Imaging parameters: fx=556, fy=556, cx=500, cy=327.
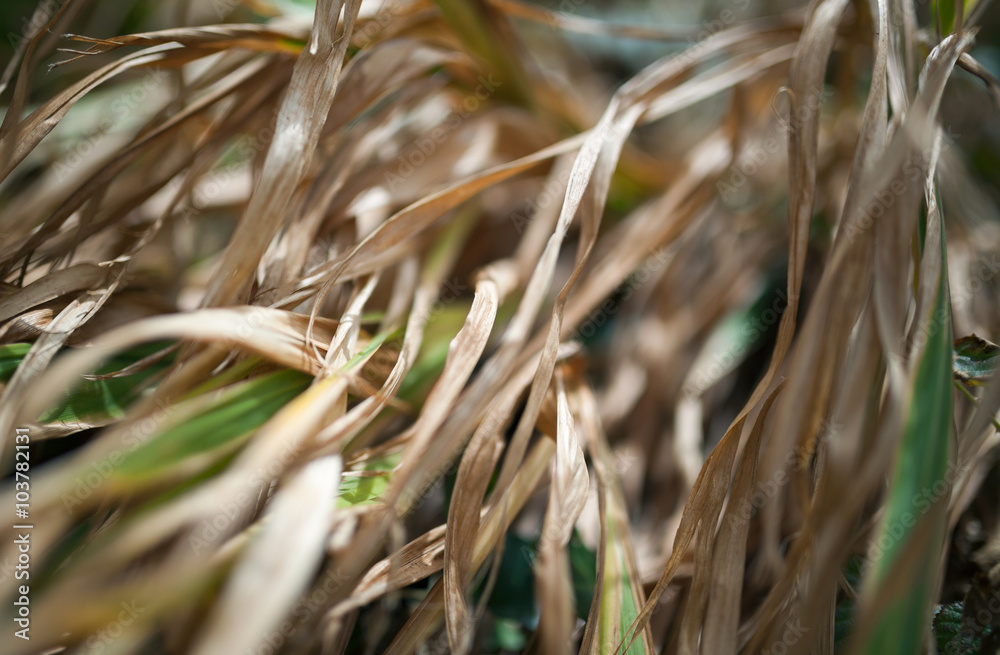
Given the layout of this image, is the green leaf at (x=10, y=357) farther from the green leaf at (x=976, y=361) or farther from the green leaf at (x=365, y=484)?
the green leaf at (x=976, y=361)

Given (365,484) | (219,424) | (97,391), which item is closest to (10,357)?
(97,391)

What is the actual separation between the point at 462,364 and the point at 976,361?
42cm

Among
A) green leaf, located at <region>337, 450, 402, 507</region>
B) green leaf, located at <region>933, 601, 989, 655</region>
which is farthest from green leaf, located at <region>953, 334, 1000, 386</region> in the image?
green leaf, located at <region>337, 450, 402, 507</region>

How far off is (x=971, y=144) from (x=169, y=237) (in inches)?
47.7

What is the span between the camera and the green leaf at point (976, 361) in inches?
17.8

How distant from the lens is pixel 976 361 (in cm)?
46

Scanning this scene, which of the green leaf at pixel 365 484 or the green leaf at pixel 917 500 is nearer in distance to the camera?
the green leaf at pixel 917 500

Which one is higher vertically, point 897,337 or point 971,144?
point 971,144

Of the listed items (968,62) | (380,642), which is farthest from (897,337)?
(380,642)

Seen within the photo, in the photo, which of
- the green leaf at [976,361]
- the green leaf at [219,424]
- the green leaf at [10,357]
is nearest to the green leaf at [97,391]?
the green leaf at [10,357]

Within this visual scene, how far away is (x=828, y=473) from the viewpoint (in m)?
0.40

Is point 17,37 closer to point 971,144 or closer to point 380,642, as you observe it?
point 380,642

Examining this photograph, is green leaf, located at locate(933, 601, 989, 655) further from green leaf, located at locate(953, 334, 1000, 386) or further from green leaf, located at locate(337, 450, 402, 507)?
green leaf, located at locate(337, 450, 402, 507)

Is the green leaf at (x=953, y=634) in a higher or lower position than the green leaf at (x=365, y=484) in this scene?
lower
